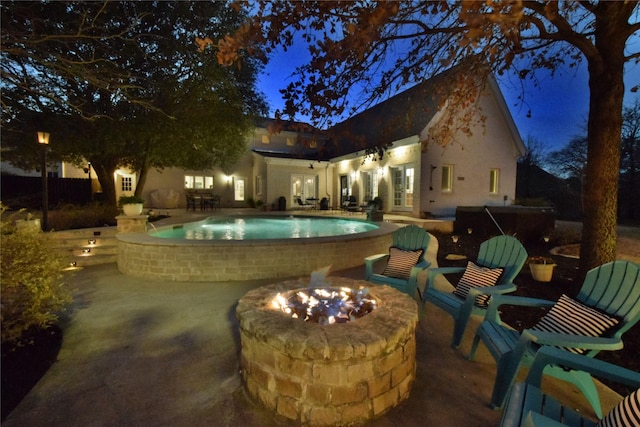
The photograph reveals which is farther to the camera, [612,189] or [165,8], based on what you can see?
[165,8]

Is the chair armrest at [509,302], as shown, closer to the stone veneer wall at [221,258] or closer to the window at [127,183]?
the stone veneer wall at [221,258]

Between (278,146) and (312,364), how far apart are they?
19.1 metres

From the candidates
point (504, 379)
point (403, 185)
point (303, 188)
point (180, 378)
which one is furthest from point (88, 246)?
point (303, 188)

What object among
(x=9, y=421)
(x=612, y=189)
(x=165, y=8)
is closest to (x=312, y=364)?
(x=9, y=421)

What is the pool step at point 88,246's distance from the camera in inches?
264

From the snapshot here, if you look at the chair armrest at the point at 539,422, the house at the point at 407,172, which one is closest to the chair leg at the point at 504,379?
the chair armrest at the point at 539,422

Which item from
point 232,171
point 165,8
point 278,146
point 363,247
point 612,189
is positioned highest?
point 165,8

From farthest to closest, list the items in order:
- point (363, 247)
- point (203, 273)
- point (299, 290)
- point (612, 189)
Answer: point (363, 247) → point (203, 273) → point (612, 189) → point (299, 290)

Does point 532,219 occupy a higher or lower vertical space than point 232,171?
lower

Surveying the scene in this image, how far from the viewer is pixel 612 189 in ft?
12.8

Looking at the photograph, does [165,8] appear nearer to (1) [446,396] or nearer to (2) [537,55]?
(2) [537,55]

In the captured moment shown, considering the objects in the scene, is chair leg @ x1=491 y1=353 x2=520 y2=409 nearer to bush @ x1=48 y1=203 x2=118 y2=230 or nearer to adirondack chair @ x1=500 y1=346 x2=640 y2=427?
adirondack chair @ x1=500 y1=346 x2=640 y2=427

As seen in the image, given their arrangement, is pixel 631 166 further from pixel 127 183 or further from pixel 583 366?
pixel 127 183

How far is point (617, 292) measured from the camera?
236 centimetres
